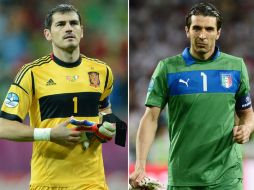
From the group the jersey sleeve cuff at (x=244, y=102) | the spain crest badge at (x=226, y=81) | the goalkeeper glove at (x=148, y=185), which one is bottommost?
the goalkeeper glove at (x=148, y=185)

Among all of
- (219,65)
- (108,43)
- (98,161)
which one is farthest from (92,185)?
(108,43)

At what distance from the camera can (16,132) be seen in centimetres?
372

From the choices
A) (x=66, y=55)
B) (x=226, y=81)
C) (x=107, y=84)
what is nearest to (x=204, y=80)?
(x=226, y=81)

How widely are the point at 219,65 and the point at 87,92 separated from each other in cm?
85

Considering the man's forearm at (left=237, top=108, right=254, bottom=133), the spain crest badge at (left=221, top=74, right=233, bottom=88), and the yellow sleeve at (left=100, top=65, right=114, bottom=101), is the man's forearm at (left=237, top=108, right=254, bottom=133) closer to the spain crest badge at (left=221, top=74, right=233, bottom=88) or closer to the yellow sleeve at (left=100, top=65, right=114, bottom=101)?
the spain crest badge at (left=221, top=74, right=233, bottom=88)

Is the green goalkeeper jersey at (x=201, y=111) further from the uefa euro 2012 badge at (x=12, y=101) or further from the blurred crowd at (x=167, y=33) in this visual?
the blurred crowd at (x=167, y=33)

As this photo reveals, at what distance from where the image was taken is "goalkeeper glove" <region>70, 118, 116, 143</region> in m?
3.69

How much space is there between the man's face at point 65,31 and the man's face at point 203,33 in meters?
0.72

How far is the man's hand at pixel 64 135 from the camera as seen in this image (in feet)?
12.0

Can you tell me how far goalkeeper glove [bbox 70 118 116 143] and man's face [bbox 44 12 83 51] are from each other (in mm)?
539

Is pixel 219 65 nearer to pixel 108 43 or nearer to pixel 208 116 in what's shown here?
pixel 208 116

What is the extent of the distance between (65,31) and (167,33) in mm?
6036

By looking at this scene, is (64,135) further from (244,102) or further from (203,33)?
(244,102)

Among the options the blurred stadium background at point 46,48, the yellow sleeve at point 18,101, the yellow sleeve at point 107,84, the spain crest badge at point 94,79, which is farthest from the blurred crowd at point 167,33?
the yellow sleeve at point 18,101
